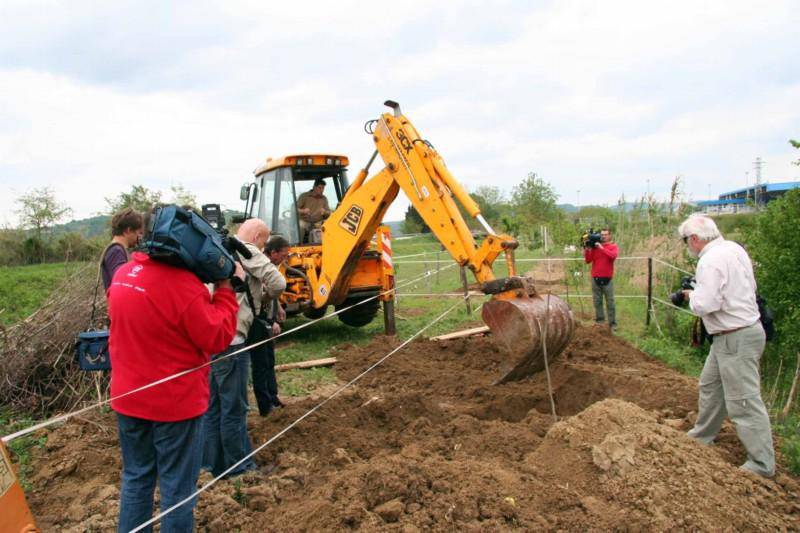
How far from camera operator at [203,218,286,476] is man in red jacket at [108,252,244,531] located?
1238 millimetres

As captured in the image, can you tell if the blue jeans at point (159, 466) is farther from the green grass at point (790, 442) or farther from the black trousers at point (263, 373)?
the green grass at point (790, 442)

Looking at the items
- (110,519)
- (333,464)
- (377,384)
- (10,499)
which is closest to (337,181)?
(377,384)

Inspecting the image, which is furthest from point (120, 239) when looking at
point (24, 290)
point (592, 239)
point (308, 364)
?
point (24, 290)

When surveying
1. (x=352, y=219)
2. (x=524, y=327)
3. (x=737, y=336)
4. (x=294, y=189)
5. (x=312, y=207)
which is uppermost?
(x=294, y=189)

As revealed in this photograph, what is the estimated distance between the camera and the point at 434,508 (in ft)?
10.5

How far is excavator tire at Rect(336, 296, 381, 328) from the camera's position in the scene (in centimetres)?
980

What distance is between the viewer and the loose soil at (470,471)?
3.22 m

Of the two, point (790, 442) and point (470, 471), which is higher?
point (470, 471)

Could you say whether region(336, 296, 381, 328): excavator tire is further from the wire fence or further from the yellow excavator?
the wire fence

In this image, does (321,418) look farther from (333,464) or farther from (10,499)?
(10,499)

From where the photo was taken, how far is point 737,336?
4.04 metres

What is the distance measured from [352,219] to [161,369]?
5698 mm

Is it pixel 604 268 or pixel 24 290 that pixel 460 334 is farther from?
pixel 24 290

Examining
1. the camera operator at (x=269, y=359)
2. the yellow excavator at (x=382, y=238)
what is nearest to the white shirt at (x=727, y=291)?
the yellow excavator at (x=382, y=238)
